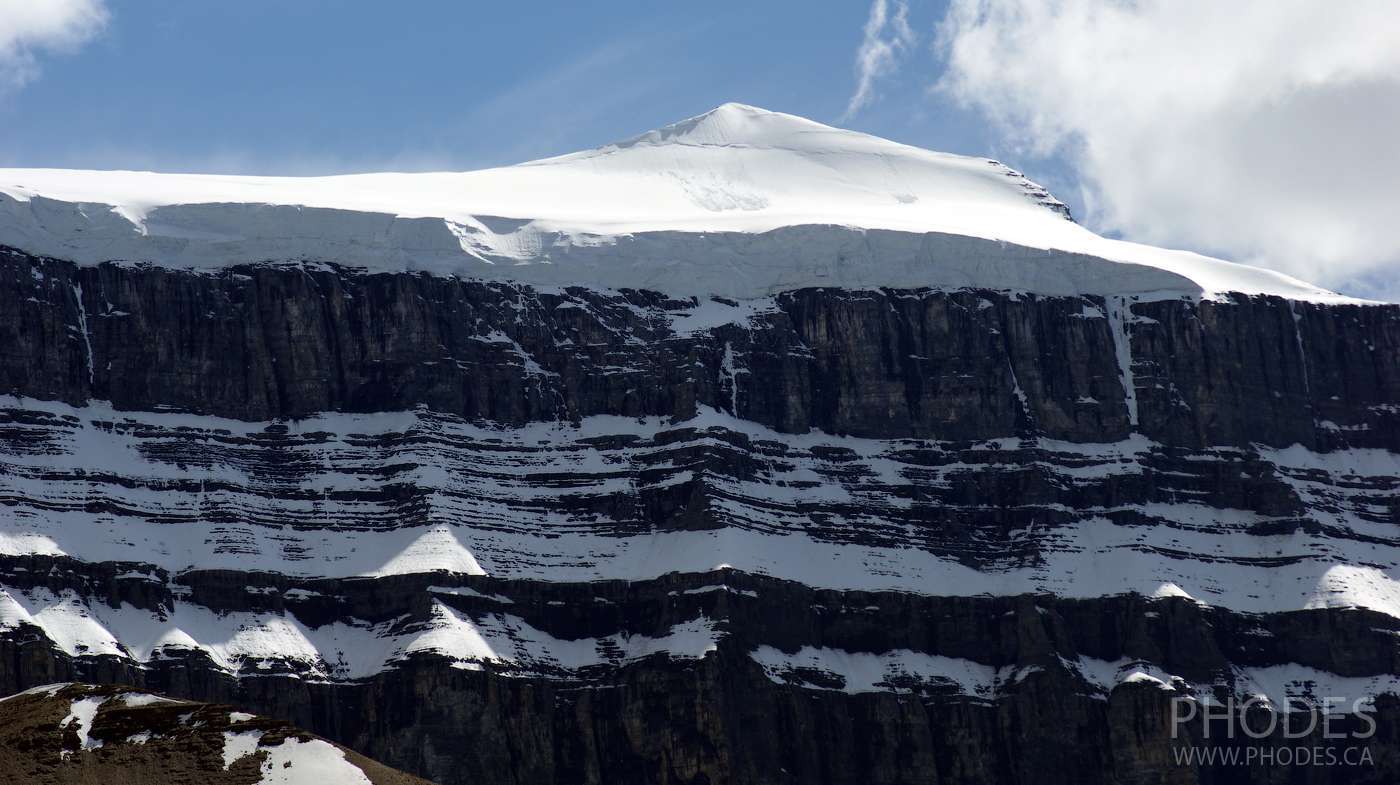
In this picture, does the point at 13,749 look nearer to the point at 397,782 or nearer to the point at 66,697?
the point at 66,697

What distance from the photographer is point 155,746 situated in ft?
596

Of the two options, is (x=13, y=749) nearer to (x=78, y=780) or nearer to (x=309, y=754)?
(x=78, y=780)

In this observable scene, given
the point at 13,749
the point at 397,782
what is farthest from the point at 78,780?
the point at 397,782

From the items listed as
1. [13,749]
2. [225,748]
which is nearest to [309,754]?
[225,748]

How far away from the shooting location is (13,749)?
179750 mm

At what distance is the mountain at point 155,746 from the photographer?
180 m

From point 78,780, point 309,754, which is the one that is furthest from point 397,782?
point 78,780

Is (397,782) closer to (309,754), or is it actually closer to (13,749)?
(309,754)

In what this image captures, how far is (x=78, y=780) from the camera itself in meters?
178

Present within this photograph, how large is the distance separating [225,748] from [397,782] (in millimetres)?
10016

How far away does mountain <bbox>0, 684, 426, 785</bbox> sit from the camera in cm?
17962

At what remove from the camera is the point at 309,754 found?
601 feet

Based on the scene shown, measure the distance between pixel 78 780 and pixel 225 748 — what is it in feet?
27.5

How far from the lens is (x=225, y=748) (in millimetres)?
182000
